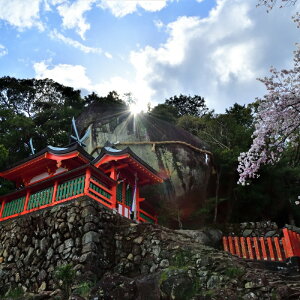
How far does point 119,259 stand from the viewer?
460 inches

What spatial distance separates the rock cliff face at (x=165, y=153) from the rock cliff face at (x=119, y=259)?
25.9 ft

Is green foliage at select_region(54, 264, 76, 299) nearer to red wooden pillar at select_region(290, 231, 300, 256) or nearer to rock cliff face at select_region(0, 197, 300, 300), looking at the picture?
rock cliff face at select_region(0, 197, 300, 300)

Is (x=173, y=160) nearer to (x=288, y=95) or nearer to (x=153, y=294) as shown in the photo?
(x=288, y=95)

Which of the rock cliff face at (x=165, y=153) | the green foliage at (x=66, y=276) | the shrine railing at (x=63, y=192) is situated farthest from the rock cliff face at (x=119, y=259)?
the rock cliff face at (x=165, y=153)

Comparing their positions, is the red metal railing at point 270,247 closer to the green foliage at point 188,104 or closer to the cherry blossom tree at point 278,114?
the cherry blossom tree at point 278,114

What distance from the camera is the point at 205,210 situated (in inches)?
739

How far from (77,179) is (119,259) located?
370 cm

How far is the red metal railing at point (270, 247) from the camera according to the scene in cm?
1261

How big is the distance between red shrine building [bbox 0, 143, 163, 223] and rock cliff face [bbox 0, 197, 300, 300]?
77 cm

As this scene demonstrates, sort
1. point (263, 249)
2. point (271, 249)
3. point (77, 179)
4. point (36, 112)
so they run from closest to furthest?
1. point (271, 249)
2. point (77, 179)
3. point (263, 249)
4. point (36, 112)

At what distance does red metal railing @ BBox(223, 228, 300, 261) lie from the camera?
41.4ft

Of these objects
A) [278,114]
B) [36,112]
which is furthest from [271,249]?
[36,112]

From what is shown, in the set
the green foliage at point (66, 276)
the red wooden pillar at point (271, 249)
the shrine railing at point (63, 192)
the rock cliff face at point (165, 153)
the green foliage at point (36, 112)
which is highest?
the green foliage at point (36, 112)

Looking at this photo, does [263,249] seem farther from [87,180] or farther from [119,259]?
[87,180]
